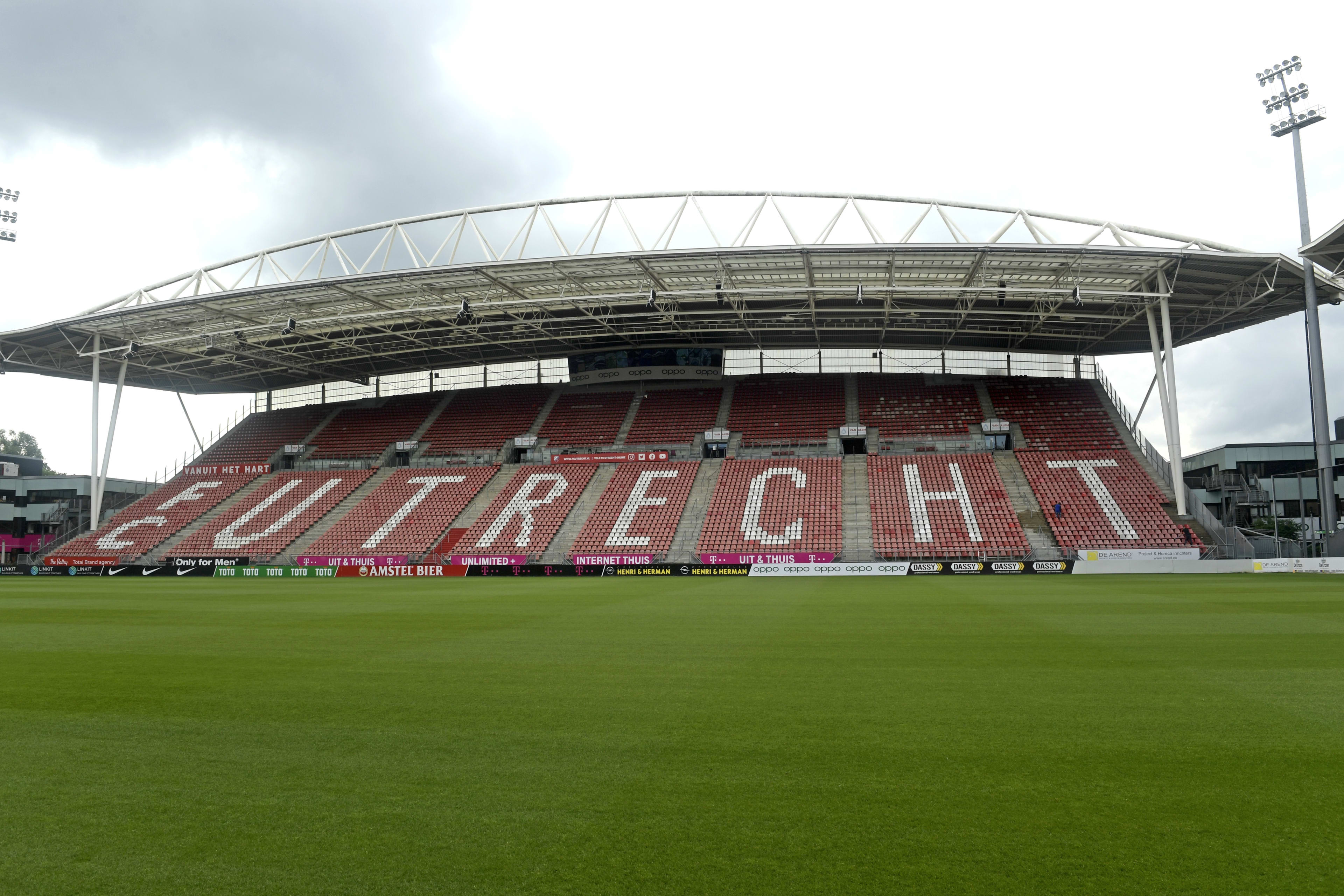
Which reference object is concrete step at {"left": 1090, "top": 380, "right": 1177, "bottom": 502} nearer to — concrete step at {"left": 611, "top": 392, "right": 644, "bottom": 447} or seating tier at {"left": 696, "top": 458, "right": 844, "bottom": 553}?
seating tier at {"left": 696, "top": 458, "right": 844, "bottom": 553}

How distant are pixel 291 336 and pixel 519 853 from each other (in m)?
44.5

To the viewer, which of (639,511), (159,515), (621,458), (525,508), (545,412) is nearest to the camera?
(639,511)

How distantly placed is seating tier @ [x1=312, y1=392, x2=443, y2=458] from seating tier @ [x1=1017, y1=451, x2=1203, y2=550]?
119 ft

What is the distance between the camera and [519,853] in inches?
136

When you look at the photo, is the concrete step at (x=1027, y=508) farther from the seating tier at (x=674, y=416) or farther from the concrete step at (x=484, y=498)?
the concrete step at (x=484, y=498)

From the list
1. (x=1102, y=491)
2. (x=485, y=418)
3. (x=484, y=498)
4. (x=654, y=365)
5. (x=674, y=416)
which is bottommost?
(x=1102, y=491)

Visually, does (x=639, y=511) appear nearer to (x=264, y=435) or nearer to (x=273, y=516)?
(x=273, y=516)

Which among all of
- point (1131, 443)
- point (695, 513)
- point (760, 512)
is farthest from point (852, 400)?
point (1131, 443)

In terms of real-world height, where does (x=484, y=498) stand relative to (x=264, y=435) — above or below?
below

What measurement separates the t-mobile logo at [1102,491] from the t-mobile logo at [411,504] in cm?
3220

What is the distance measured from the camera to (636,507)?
129ft

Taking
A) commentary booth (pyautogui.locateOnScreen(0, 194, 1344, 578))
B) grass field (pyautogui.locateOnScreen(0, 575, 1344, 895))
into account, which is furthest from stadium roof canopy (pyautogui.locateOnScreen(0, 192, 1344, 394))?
grass field (pyautogui.locateOnScreen(0, 575, 1344, 895))

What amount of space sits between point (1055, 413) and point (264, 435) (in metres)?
49.4

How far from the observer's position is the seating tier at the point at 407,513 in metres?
38.3
